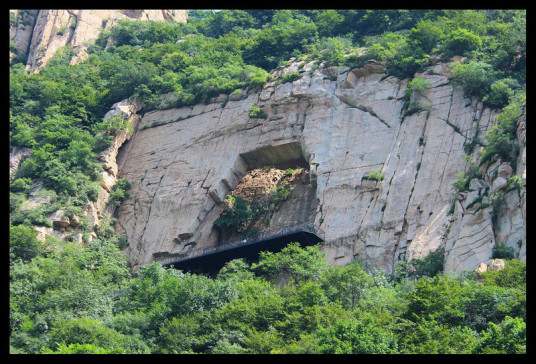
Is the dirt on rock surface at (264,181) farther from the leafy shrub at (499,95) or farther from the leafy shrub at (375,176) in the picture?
the leafy shrub at (499,95)

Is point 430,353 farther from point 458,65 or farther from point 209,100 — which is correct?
point 209,100

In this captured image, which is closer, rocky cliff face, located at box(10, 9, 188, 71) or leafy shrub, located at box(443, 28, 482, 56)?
leafy shrub, located at box(443, 28, 482, 56)

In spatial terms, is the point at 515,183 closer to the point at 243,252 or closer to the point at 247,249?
the point at 247,249

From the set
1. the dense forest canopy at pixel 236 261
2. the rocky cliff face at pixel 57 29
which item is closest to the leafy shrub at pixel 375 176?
the dense forest canopy at pixel 236 261

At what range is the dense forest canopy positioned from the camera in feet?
108

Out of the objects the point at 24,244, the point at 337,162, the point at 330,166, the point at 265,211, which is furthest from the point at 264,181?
the point at 24,244

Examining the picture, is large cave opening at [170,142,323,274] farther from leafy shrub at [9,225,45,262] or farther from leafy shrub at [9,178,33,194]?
leafy shrub at [9,178,33,194]

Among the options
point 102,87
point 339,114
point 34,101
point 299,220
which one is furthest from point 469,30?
point 34,101

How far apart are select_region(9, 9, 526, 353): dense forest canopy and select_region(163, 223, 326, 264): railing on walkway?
1.37m

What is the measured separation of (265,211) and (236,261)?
538 centimetres

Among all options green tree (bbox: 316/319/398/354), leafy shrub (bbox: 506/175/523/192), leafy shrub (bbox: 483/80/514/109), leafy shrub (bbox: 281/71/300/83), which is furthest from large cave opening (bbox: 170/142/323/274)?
green tree (bbox: 316/319/398/354)

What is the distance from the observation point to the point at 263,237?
45.2 meters
